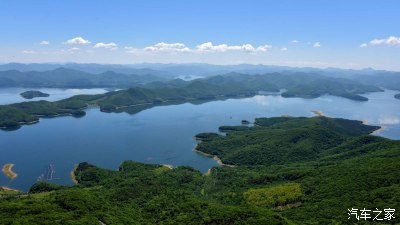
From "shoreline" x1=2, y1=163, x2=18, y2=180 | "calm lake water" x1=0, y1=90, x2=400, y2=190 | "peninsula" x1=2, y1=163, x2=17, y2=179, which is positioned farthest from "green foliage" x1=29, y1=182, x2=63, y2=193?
"peninsula" x1=2, y1=163, x2=17, y2=179

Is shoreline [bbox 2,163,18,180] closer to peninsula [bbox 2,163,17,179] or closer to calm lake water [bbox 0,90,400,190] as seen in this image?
peninsula [bbox 2,163,17,179]

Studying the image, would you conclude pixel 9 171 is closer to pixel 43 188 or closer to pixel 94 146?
pixel 43 188

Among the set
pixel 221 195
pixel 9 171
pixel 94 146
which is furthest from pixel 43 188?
pixel 94 146

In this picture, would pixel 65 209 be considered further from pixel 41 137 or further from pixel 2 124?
pixel 2 124

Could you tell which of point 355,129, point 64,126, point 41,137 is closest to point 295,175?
point 355,129

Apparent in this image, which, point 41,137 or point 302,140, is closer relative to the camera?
point 302,140

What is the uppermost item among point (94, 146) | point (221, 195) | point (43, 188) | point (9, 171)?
point (221, 195)
